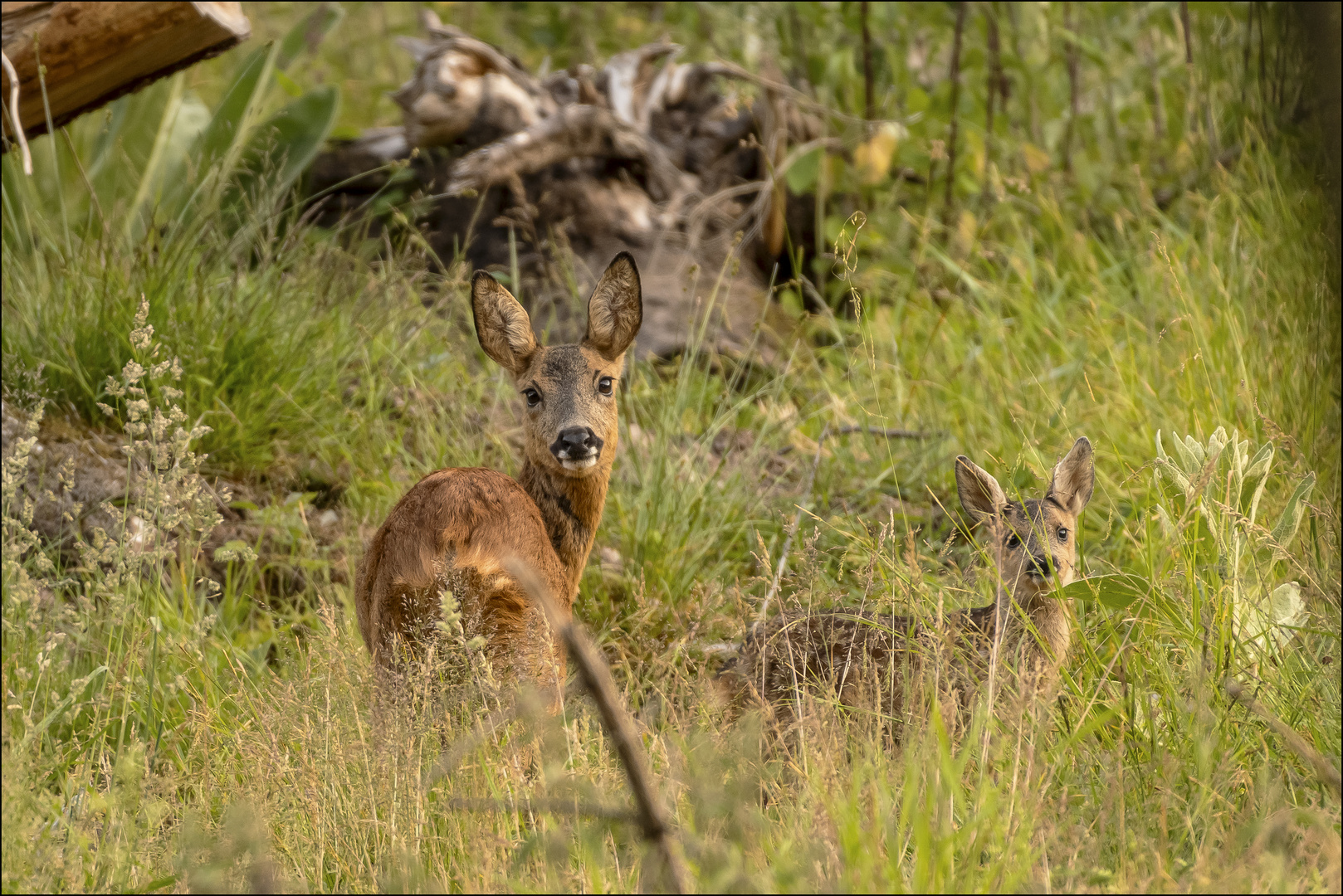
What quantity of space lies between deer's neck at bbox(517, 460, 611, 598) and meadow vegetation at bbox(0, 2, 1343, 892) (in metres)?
0.48

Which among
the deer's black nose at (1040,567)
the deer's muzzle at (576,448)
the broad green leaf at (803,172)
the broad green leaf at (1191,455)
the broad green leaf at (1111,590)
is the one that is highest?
the broad green leaf at (1191,455)

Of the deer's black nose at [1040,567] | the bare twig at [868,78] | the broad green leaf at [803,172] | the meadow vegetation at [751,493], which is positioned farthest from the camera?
the bare twig at [868,78]

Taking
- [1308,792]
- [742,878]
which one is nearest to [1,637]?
[742,878]

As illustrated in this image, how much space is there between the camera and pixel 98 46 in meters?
5.45

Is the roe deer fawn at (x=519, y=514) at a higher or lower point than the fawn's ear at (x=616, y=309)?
lower

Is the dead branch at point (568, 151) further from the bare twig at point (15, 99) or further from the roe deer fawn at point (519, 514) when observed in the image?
the roe deer fawn at point (519, 514)

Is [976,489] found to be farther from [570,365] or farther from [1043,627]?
[570,365]

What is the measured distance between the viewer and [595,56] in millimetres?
9992

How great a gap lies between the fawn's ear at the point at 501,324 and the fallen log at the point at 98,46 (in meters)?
2.23

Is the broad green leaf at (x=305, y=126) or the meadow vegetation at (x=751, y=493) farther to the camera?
the broad green leaf at (x=305, y=126)

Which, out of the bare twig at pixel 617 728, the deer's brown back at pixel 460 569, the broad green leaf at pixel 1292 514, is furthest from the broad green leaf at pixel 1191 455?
the bare twig at pixel 617 728

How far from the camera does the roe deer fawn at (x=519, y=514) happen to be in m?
3.46

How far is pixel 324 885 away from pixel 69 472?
1446 mm

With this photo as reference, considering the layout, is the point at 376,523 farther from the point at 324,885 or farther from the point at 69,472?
the point at 324,885
